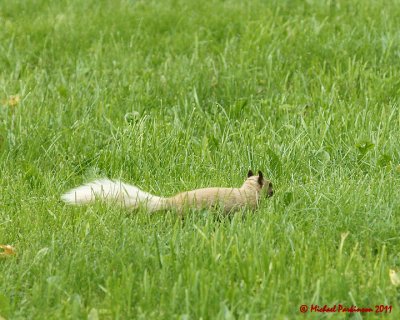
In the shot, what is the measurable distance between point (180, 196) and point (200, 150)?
0.93m

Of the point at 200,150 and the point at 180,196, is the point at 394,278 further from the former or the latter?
the point at 200,150

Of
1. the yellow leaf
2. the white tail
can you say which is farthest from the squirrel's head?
the yellow leaf

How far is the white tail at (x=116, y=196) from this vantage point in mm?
4301

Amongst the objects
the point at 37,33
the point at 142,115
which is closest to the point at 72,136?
the point at 142,115

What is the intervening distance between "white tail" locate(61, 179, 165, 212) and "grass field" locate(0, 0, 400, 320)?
0.07 metres

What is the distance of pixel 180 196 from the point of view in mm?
4328

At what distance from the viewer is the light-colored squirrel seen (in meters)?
4.25

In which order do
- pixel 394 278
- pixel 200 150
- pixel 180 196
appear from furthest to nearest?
pixel 200 150
pixel 180 196
pixel 394 278

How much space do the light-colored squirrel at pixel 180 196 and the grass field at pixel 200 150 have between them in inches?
2.7

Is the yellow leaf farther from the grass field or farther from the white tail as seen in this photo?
the white tail

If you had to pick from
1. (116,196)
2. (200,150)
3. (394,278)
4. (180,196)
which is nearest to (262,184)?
(180,196)

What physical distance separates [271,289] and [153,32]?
180 inches

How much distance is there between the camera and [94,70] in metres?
6.63

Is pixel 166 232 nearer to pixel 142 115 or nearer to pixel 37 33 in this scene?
pixel 142 115
